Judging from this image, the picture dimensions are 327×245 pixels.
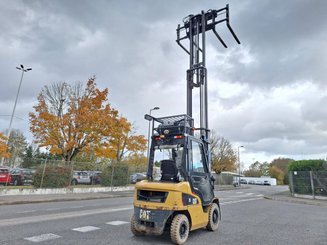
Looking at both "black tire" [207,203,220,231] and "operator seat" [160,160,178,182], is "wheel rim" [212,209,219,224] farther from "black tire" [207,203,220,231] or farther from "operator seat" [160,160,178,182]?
"operator seat" [160,160,178,182]

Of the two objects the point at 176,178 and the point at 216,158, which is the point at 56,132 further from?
the point at 216,158

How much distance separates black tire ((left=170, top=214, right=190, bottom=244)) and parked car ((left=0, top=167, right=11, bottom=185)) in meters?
15.4

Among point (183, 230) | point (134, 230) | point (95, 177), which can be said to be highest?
point (95, 177)

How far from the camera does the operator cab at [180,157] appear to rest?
21.0 ft

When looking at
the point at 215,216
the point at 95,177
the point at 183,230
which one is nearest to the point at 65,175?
the point at 95,177

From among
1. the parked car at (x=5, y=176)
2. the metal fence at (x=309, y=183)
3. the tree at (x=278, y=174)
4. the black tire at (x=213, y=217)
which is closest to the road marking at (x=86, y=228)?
the black tire at (x=213, y=217)

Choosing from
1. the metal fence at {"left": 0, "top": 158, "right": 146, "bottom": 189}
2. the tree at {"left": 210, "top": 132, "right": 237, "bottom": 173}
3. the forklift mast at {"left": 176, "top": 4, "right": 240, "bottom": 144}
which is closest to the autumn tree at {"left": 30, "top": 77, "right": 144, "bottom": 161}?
the metal fence at {"left": 0, "top": 158, "right": 146, "bottom": 189}

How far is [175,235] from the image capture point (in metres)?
5.70

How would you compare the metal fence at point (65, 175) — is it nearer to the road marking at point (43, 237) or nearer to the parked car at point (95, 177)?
the parked car at point (95, 177)

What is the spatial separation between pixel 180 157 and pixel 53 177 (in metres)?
15.9

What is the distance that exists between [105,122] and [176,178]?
17.3 m

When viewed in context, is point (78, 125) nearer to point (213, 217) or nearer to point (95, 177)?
point (95, 177)

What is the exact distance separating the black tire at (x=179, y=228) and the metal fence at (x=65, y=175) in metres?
15.0

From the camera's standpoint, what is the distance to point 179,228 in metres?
5.79
